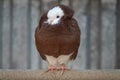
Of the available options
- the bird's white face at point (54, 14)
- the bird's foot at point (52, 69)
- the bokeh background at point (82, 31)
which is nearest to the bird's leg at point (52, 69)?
the bird's foot at point (52, 69)

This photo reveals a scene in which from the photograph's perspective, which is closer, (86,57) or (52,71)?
(52,71)

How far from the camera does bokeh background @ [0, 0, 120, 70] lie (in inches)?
146

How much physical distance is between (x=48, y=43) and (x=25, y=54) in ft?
3.32

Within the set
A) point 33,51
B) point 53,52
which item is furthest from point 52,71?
point 33,51

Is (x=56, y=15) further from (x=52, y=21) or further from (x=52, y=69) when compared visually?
(x=52, y=69)

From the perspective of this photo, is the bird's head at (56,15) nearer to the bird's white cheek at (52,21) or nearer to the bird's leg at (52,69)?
the bird's white cheek at (52,21)

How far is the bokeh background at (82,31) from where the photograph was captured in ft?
12.2

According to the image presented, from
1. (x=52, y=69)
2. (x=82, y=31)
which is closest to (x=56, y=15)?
(x=52, y=69)

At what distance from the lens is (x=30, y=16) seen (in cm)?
375

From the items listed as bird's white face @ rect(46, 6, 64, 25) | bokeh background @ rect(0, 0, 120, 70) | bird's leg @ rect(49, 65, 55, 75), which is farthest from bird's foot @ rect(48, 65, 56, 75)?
bokeh background @ rect(0, 0, 120, 70)

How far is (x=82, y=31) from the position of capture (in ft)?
12.3

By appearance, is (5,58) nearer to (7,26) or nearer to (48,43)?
(7,26)

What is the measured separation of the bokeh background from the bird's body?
2.99 ft

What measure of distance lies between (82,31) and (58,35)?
1006 millimetres
